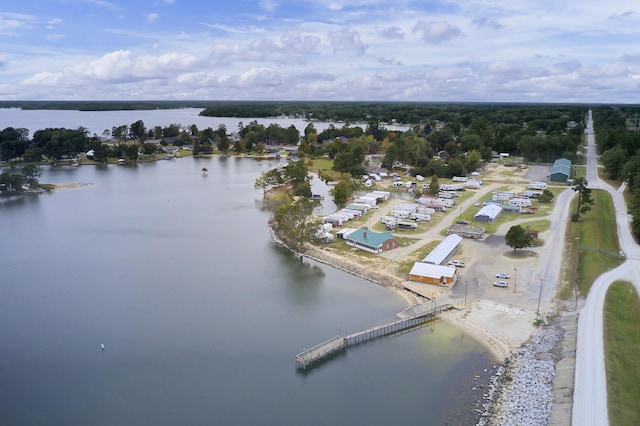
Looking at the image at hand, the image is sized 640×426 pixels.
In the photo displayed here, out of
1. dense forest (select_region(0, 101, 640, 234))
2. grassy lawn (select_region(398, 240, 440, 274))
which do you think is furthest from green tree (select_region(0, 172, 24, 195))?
grassy lawn (select_region(398, 240, 440, 274))

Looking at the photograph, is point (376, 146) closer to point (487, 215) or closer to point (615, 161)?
point (615, 161)

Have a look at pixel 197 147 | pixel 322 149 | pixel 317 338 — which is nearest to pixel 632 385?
Answer: pixel 317 338

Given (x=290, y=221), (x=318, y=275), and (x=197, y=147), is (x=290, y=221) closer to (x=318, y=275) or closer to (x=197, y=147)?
(x=318, y=275)

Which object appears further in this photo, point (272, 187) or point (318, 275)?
point (272, 187)

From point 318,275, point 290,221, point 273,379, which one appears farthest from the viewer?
point 290,221

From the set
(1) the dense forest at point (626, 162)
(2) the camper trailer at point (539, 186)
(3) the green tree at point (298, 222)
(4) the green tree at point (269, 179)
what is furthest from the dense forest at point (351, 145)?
(3) the green tree at point (298, 222)

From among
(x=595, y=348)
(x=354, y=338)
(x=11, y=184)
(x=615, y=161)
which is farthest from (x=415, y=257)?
(x=11, y=184)
